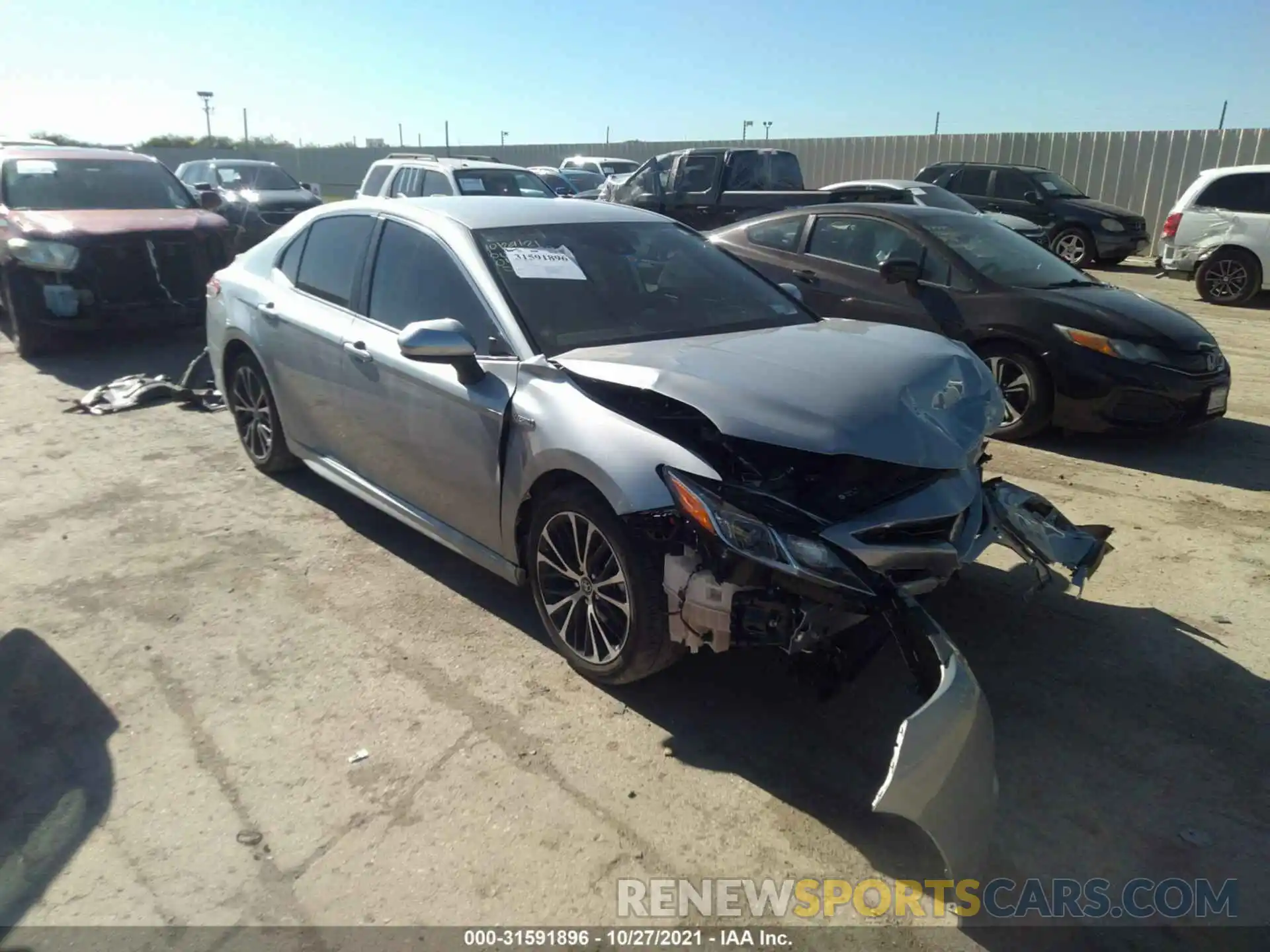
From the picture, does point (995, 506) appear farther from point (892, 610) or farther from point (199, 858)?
point (199, 858)

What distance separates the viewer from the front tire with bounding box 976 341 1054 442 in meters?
6.30

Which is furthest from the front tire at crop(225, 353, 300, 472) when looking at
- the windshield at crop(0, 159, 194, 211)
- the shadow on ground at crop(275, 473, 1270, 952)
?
the windshield at crop(0, 159, 194, 211)

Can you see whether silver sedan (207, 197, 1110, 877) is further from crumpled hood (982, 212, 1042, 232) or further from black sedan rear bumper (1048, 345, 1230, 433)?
crumpled hood (982, 212, 1042, 232)

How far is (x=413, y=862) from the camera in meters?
2.66

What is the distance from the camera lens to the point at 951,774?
2402 millimetres

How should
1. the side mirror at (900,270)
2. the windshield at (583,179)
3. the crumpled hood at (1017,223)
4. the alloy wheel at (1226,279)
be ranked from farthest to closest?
the windshield at (583,179) < the crumpled hood at (1017,223) < the alloy wheel at (1226,279) < the side mirror at (900,270)

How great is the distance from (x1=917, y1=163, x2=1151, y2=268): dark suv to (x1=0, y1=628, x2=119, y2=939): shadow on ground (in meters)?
15.8

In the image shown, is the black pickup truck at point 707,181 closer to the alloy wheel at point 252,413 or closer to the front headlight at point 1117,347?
the front headlight at point 1117,347

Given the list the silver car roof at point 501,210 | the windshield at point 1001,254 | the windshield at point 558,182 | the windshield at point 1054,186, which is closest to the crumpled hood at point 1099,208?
the windshield at point 1054,186

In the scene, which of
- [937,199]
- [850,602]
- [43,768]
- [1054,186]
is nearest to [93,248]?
[43,768]

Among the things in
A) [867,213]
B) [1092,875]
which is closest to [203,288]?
[867,213]

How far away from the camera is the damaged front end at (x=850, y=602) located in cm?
241

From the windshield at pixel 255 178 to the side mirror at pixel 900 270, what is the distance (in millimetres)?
13975

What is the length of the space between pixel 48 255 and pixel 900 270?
7565mm
